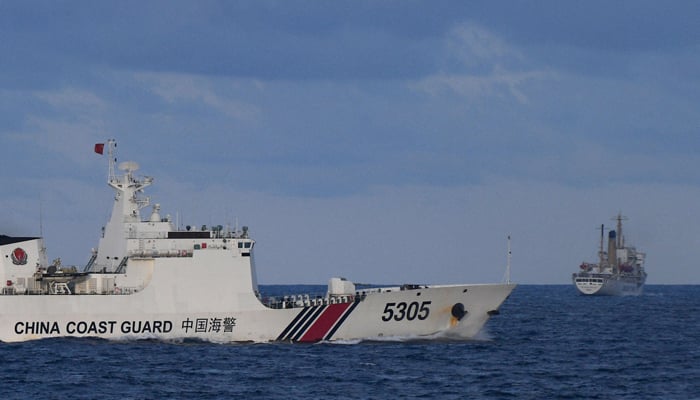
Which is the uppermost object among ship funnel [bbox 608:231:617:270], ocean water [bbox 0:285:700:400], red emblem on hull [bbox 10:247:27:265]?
ship funnel [bbox 608:231:617:270]

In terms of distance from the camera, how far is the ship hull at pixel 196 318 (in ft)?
157

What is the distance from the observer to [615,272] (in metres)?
167

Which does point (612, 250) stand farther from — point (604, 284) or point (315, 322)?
point (315, 322)

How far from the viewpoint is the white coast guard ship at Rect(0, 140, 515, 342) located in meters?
47.8

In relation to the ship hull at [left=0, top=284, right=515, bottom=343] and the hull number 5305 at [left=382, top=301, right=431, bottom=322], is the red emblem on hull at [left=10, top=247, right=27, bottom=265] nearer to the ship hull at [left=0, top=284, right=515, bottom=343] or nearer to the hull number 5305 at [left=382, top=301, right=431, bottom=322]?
the ship hull at [left=0, top=284, right=515, bottom=343]

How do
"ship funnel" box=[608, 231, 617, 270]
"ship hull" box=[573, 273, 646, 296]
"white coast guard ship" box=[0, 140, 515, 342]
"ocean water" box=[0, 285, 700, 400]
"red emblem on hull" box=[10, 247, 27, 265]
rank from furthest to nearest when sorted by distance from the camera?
"ship funnel" box=[608, 231, 617, 270], "ship hull" box=[573, 273, 646, 296], "red emblem on hull" box=[10, 247, 27, 265], "white coast guard ship" box=[0, 140, 515, 342], "ocean water" box=[0, 285, 700, 400]

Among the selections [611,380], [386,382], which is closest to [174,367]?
[386,382]

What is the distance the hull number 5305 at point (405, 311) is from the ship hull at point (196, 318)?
0.14 feet

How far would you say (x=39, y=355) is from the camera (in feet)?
147

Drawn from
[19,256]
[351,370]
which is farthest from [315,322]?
[19,256]

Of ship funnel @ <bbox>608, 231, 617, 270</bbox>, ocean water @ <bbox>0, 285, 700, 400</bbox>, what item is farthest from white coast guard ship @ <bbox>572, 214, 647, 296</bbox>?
ocean water @ <bbox>0, 285, 700, 400</bbox>

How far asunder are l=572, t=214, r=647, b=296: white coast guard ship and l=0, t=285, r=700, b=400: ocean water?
106 m

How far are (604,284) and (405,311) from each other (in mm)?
114801

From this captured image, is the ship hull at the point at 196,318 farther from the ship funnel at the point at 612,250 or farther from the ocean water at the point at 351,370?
the ship funnel at the point at 612,250
